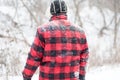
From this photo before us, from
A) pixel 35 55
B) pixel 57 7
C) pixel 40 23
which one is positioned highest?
pixel 40 23

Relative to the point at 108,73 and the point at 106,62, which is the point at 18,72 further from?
the point at 106,62

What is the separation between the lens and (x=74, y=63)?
4.51 m

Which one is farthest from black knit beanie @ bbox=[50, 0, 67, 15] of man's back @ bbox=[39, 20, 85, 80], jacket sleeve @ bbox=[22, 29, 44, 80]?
jacket sleeve @ bbox=[22, 29, 44, 80]

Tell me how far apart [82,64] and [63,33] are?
51 cm

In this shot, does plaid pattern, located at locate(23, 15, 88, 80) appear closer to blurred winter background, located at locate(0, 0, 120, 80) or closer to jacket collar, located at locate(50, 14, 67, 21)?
jacket collar, located at locate(50, 14, 67, 21)

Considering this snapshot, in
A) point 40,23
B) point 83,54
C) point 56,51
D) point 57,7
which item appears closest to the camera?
point 56,51

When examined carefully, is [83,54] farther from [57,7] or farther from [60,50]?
[57,7]

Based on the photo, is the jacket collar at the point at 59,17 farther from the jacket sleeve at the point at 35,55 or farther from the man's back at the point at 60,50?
the jacket sleeve at the point at 35,55

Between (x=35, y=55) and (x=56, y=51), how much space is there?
24 centimetres

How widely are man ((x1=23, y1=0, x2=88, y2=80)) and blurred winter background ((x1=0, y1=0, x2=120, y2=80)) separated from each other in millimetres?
216

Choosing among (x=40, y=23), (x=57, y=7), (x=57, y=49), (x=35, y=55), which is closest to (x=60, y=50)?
(x=57, y=49)

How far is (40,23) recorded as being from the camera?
19.6 m

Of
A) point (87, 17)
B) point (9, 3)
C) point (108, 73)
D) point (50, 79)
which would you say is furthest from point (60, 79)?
point (87, 17)

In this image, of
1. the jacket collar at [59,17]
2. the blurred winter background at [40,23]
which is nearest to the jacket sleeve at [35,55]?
the jacket collar at [59,17]
